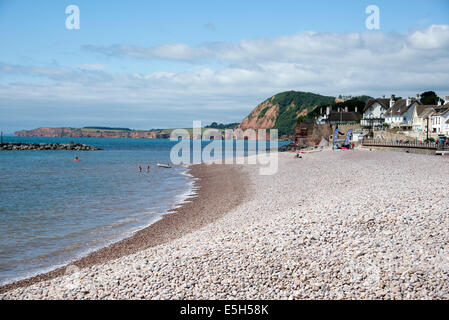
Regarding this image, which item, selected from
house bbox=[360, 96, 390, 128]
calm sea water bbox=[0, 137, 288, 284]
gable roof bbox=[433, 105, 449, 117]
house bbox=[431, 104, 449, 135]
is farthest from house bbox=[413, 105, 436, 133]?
calm sea water bbox=[0, 137, 288, 284]

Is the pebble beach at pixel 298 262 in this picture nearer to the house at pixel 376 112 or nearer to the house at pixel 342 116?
the house at pixel 376 112

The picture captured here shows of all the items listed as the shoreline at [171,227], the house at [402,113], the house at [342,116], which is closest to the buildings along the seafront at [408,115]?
the house at [402,113]

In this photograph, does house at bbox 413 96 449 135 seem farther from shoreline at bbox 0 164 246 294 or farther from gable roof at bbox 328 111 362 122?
shoreline at bbox 0 164 246 294

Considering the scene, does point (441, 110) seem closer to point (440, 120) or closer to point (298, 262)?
point (440, 120)

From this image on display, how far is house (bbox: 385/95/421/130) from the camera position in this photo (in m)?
81.6

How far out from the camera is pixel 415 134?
64.0m

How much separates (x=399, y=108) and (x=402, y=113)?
8.88ft

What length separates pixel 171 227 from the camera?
16.7m

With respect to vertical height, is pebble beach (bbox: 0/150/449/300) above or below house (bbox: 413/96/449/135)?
below

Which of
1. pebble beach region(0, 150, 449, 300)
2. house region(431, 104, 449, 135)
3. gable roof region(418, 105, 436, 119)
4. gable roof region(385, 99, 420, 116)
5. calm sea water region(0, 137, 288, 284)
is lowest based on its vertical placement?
calm sea water region(0, 137, 288, 284)

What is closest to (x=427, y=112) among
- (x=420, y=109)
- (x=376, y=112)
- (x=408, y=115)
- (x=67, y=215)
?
(x=420, y=109)

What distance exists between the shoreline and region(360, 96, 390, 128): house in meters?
79.2

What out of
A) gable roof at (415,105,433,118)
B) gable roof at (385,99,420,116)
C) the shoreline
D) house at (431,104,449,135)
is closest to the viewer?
the shoreline
